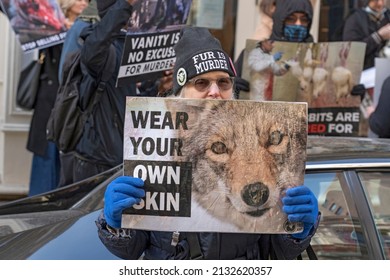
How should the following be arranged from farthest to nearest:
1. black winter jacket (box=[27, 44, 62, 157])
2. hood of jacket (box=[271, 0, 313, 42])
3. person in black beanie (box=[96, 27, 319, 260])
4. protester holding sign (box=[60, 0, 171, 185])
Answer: black winter jacket (box=[27, 44, 62, 157])
hood of jacket (box=[271, 0, 313, 42])
protester holding sign (box=[60, 0, 171, 185])
person in black beanie (box=[96, 27, 319, 260])

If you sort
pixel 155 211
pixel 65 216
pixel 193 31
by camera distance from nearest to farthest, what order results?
pixel 155 211
pixel 193 31
pixel 65 216

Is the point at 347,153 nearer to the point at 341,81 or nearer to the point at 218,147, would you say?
the point at 218,147

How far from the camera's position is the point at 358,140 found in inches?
152

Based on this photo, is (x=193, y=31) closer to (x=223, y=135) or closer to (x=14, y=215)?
(x=223, y=135)

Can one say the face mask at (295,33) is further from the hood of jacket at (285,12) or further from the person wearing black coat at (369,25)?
the person wearing black coat at (369,25)

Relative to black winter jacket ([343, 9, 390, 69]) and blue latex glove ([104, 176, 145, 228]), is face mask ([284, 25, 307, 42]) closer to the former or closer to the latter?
black winter jacket ([343, 9, 390, 69])

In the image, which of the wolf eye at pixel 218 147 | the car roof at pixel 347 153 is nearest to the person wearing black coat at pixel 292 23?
the car roof at pixel 347 153

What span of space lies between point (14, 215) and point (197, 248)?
61.2 inches

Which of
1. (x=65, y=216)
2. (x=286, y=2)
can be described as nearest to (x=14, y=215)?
(x=65, y=216)

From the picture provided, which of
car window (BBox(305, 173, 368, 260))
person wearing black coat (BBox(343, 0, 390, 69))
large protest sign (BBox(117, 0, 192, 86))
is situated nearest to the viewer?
car window (BBox(305, 173, 368, 260))

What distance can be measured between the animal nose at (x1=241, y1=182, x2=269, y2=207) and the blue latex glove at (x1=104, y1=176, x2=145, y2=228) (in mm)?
298

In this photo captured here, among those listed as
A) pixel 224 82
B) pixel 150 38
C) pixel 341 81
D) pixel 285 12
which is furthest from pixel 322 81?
pixel 224 82

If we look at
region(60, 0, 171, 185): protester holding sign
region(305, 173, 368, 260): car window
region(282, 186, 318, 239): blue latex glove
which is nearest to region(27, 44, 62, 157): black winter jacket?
region(60, 0, 171, 185): protester holding sign

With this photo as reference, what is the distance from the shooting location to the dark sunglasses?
266cm
